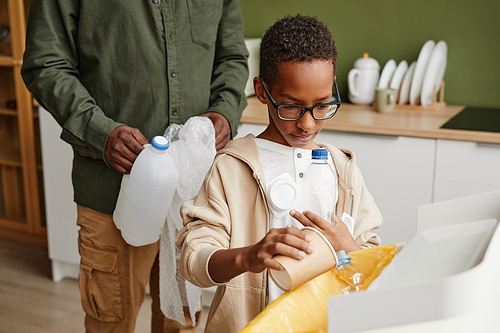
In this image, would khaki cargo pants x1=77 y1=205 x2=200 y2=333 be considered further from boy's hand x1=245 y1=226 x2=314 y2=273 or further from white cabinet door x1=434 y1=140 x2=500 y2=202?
white cabinet door x1=434 y1=140 x2=500 y2=202

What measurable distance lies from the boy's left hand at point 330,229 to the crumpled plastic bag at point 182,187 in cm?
48

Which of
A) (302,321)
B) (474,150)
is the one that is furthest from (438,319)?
(474,150)

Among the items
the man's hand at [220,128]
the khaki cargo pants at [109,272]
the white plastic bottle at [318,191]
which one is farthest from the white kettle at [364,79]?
the white plastic bottle at [318,191]

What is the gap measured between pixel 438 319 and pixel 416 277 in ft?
0.20

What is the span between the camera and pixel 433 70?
6.75 ft

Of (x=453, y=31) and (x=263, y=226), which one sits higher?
(x=453, y=31)

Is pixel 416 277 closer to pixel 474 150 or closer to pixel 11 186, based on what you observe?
pixel 474 150

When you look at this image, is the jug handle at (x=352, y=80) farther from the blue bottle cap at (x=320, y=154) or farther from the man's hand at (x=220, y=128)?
the blue bottle cap at (x=320, y=154)

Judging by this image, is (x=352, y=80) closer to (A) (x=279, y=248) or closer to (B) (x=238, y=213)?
(B) (x=238, y=213)

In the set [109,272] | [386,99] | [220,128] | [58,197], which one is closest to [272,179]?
[220,128]

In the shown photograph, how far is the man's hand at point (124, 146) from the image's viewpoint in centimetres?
111

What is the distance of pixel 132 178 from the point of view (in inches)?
43.2

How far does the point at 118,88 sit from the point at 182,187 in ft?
0.98

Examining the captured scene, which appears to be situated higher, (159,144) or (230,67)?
(230,67)
